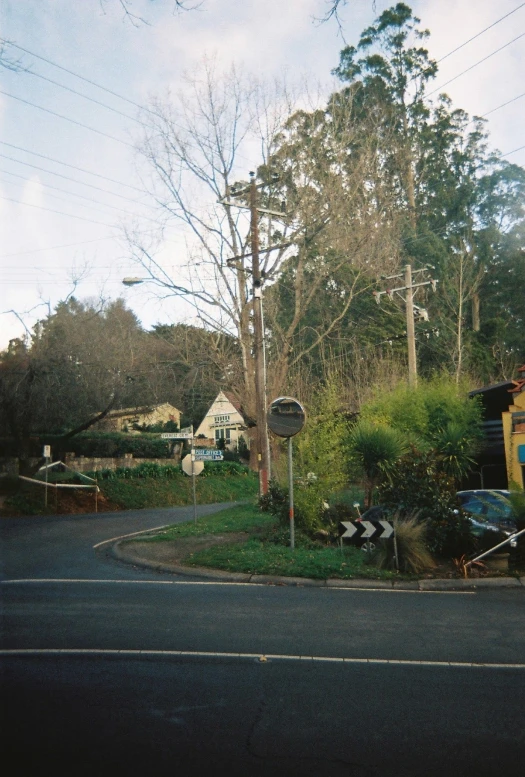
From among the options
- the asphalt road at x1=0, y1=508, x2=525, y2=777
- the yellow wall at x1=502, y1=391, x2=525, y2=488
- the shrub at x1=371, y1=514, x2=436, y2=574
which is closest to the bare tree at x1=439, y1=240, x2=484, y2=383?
the yellow wall at x1=502, y1=391, x2=525, y2=488

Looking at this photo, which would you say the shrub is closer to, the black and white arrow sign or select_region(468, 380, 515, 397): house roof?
the black and white arrow sign

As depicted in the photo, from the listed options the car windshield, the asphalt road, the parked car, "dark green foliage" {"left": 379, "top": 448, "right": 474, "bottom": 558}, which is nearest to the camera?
the asphalt road

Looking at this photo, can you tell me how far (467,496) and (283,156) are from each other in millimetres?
16060

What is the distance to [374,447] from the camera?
21.1 metres

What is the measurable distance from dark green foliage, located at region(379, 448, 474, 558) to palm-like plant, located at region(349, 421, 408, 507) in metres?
5.44

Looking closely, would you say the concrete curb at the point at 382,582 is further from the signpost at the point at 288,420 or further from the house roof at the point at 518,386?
the house roof at the point at 518,386

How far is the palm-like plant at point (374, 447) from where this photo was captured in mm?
20953

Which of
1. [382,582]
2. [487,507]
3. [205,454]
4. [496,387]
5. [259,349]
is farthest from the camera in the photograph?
[496,387]

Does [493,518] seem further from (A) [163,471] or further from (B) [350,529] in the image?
(A) [163,471]

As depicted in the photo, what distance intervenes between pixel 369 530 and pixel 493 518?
3.03 meters

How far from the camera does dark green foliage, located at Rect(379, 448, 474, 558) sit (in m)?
14.5

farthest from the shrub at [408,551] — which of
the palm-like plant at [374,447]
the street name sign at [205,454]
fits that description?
the street name sign at [205,454]

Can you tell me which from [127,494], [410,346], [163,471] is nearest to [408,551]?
[410,346]

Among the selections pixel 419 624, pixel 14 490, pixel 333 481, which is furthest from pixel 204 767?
pixel 14 490
